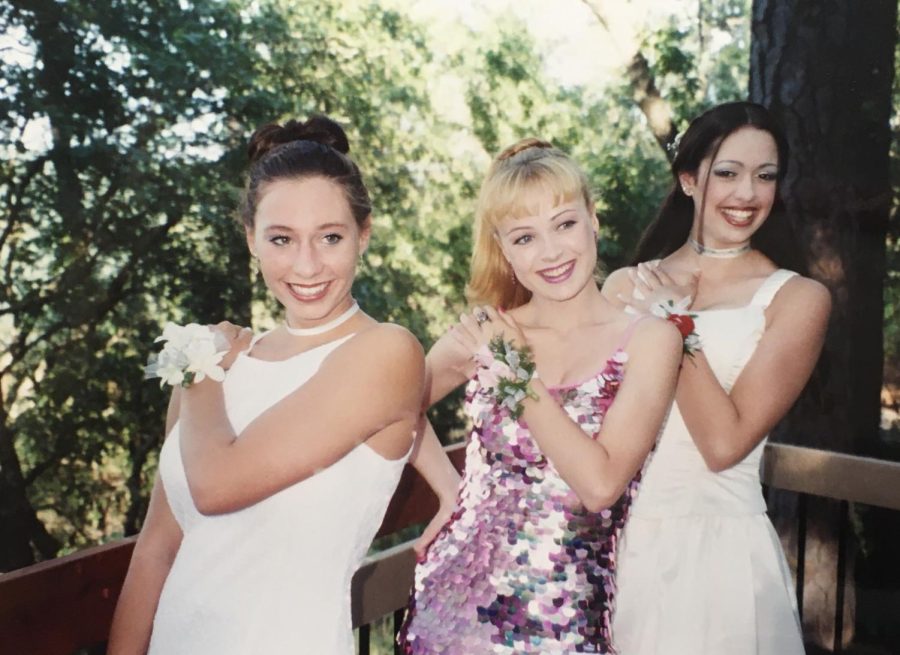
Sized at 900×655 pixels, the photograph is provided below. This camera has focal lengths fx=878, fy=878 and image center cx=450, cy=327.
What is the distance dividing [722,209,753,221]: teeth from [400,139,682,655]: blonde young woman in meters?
0.47

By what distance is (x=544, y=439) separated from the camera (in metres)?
1.31

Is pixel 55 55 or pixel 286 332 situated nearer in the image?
pixel 286 332

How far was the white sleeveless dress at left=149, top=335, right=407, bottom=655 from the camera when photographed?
1.28 m

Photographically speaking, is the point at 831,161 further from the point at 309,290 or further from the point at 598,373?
the point at 309,290

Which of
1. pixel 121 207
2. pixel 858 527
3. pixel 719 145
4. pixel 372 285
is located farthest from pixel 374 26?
pixel 719 145

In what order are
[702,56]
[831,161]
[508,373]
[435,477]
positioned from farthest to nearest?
[702,56], [831,161], [435,477], [508,373]

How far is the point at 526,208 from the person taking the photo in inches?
57.1

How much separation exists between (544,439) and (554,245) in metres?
0.33

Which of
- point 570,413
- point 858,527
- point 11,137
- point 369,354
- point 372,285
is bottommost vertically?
point 858,527

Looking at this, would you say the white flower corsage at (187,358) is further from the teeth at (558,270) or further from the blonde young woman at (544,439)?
the teeth at (558,270)

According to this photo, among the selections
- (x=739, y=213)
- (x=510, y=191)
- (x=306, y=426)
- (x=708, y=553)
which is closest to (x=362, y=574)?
(x=306, y=426)

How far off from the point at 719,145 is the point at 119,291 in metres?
5.66

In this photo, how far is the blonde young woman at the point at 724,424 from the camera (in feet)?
5.68

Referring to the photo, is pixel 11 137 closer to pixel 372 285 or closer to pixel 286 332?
pixel 372 285
